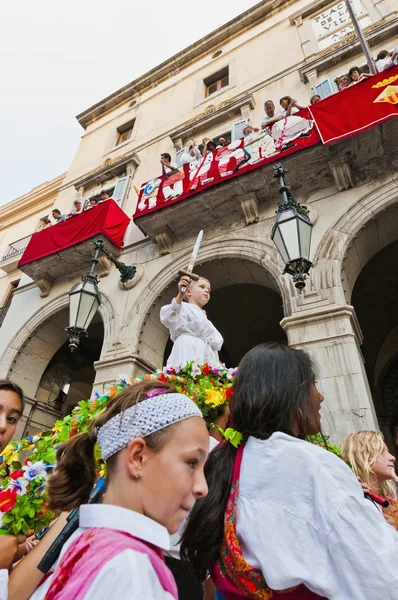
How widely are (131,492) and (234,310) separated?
8784 mm

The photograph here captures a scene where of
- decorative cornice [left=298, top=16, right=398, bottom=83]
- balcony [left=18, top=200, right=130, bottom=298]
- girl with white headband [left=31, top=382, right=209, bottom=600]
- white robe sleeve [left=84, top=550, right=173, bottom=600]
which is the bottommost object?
white robe sleeve [left=84, top=550, right=173, bottom=600]

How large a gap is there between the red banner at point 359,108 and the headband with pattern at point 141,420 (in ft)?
20.1

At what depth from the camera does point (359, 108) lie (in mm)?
5965

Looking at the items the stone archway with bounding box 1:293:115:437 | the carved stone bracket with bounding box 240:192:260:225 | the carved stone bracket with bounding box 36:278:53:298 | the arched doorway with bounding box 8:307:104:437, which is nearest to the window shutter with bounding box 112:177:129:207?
the carved stone bracket with bounding box 36:278:53:298

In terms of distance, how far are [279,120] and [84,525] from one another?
7965mm

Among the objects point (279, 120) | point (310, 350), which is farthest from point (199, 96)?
point (310, 350)

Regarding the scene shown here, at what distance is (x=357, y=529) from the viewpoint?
101 centimetres

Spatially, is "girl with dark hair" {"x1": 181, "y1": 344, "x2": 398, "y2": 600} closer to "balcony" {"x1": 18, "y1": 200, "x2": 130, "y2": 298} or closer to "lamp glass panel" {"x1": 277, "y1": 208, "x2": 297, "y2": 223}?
"lamp glass panel" {"x1": 277, "y1": 208, "x2": 297, "y2": 223}

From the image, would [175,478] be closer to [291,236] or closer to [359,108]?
[291,236]

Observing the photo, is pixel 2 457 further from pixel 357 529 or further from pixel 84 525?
pixel 357 529

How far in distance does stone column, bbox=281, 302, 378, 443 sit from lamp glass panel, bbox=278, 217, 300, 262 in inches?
56.2

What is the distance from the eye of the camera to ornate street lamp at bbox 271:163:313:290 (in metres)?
3.81

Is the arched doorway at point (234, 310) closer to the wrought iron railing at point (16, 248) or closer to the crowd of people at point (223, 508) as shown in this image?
the crowd of people at point (223, 508)

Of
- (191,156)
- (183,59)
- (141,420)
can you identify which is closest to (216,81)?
(183,59)
